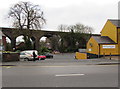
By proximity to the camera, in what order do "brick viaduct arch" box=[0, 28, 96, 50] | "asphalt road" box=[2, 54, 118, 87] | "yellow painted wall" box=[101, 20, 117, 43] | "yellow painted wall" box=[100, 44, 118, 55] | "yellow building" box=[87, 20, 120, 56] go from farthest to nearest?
"brick viaduct arch" box=[0, 28, 96, 50]
"yellow painted wall" box=[101, 20, 117, 43]
"yellow building" box=[87, 20, 120, 56]
"yellow painted wall" box=[100, 44, 118, 55]
"asphalt road" box=[2, 54, 118, 87]

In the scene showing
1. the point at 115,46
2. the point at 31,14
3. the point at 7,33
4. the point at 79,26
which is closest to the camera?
the point at 115,46

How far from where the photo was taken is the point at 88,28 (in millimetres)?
80500

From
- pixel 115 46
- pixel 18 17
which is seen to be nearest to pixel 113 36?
pixel 115 46

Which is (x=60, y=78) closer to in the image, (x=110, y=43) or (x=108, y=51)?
(x=108, y=51)

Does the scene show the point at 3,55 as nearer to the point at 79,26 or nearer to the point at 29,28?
the point at 29,28

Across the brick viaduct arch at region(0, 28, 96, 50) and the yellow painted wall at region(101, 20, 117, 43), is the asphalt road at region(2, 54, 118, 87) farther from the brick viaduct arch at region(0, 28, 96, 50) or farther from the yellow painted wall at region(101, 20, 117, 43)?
the brick viaduct arch at region(0, 28, 96, 50)

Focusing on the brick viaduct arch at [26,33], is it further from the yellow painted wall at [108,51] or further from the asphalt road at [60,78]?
the asphalt road at [60,78]

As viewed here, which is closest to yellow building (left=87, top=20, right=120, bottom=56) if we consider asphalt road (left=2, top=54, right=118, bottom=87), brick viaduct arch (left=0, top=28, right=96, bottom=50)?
brick viaduct arch (left=0, top=28, right=96, bottom=50)

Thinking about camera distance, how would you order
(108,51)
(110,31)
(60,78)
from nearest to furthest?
(60,78) → (108,51) → (110,31)

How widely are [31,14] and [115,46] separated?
19.7 m

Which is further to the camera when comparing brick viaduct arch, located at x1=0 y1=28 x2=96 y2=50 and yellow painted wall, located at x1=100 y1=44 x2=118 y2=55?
brick viaduct arch, located at x1=0 y1=28 x2=96 y2=50

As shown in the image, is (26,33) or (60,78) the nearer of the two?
(60,78)

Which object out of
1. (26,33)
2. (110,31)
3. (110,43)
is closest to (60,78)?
(110,43)

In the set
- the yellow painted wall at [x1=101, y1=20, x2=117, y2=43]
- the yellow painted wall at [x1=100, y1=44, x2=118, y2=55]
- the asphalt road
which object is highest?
the yellow painted wall at [x1=101, y1=20, x2=117, y2=43]
